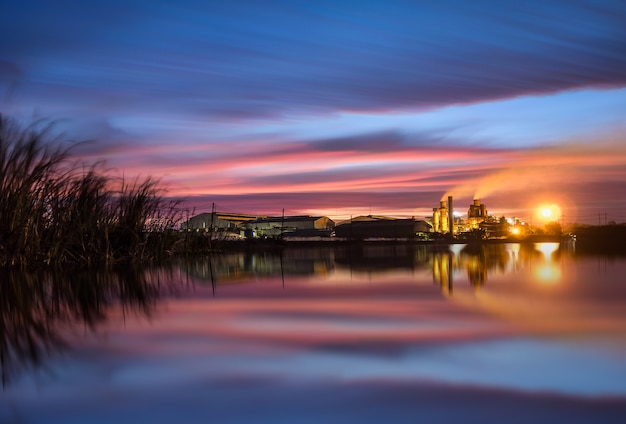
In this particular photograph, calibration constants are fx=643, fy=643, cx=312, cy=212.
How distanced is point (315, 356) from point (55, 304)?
342 centimetres

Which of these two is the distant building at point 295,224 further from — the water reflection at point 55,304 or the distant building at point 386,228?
the water reflection at point 55,304

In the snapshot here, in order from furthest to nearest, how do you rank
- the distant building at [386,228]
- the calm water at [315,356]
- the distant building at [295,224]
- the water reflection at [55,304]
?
1. the distant building at [295,224]
2. the distant building at [386,228]
3. the water reflection at [55,304]
4. the calm water at [315,356]

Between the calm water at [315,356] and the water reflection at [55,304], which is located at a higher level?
the water reflection at [55,304]

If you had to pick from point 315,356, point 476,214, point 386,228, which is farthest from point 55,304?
point 476,214

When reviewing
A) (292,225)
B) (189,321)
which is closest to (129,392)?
(189,321)

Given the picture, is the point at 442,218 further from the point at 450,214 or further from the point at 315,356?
the point at 315,356

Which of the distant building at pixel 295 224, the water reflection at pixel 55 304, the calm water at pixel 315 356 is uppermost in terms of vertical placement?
the distant building at pixel 295 224

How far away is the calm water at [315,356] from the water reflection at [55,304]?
3 centimetres

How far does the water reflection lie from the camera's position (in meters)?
3.76

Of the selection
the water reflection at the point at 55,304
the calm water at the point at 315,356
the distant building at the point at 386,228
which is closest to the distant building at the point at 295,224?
the distant building at the point at 386,228

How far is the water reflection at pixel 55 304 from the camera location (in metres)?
3.76

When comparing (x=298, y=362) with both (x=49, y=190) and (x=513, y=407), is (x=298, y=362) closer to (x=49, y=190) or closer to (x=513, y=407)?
(x=513, y=407)

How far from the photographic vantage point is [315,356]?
3535 mm

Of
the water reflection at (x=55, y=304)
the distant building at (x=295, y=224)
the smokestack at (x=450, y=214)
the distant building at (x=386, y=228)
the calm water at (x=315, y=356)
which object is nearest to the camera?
the calm water at (x=315, y=356)
